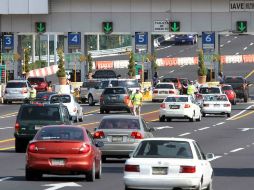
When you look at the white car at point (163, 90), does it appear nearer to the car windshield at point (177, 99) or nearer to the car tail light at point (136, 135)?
the car windshield at point (177, 99)

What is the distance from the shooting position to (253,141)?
43.5 meters

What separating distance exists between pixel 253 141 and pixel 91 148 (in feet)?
66.6

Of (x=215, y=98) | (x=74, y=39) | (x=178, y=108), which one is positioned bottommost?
(x=178, y=108)

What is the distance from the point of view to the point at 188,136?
147ft

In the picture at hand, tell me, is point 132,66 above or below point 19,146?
above

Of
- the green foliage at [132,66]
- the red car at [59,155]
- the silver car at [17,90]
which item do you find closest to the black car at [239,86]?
the green foliage at [132,66]

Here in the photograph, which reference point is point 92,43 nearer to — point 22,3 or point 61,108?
point 22,3

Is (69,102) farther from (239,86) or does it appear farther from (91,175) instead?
(91,175)

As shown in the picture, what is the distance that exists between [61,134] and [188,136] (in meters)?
20.9

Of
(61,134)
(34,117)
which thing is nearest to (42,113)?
(34,117)

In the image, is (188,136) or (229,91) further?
(229,91)

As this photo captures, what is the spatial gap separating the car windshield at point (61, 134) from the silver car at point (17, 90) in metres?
48.5

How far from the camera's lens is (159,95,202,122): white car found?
56.4 meters

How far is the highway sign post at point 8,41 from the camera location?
90375 mm
